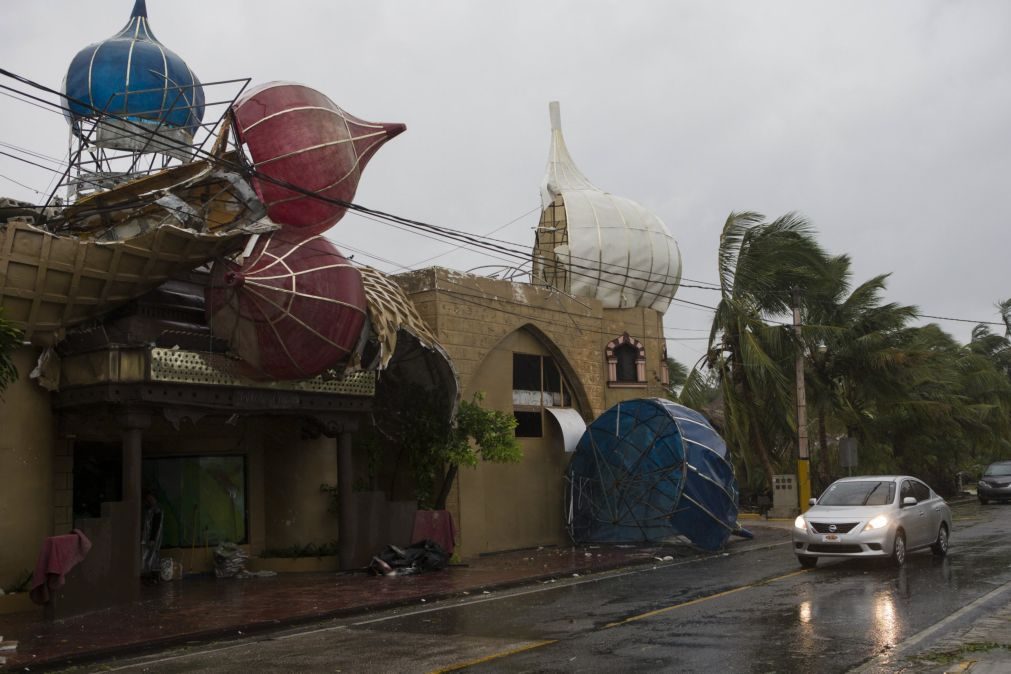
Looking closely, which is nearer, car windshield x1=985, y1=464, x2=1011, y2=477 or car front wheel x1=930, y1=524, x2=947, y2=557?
car front wheel x1=930, y1=524, x2=947, y2=557

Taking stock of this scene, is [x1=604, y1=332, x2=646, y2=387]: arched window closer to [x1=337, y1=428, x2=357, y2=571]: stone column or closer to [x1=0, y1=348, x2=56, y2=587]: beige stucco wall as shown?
[x1=337, y1=428, x2=357, y2=571]: stone column

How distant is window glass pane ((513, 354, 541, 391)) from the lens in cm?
2408

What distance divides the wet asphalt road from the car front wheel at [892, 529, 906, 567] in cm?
28

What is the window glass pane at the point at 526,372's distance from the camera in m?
24.1

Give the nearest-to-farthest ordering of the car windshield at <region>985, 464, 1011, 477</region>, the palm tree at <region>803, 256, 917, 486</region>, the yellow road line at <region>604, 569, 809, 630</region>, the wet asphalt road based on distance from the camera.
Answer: the wet asphalt road < the yellow road line at <region>604, 569, 809, 630</region> < the palm tree at <region>803, 256, 917, 486</region> < the car windshield at <region>985, 464, 1011, 477</region>

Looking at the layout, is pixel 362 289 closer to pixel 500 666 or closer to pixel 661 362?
pixel 500 666

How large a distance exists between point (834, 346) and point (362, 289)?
21.2 metres

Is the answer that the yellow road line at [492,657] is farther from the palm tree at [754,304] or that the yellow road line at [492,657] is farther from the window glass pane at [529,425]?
the palm tree at [754,304]

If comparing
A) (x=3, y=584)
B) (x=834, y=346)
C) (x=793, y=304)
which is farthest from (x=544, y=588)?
(x=834, y=346)

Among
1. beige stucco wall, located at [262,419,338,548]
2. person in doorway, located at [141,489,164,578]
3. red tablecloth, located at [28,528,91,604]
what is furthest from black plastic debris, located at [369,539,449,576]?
red tablecloth, located at [28,528,91,604]

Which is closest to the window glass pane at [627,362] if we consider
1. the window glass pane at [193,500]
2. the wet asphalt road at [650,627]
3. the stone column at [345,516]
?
the wet asphalt road at [650,627]

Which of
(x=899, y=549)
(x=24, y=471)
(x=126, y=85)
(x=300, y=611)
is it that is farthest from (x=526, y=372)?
(x=24, y=471)

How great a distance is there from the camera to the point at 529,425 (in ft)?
80.0

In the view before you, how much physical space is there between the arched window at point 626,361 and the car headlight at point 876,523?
10912mm
